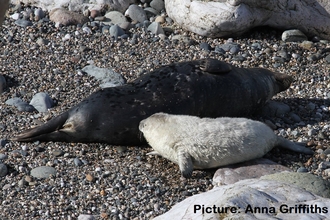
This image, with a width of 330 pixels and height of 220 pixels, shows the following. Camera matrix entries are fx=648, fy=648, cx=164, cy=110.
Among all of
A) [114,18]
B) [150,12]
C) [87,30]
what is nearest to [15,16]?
[87,30]

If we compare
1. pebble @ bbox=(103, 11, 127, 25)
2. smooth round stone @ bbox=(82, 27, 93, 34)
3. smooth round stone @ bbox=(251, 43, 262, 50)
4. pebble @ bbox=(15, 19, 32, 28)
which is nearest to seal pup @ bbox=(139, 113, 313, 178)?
smooth round stone @ bbox=(251, 43, 262, 50)

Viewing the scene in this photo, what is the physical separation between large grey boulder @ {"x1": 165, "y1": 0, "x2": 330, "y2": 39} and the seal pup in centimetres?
248

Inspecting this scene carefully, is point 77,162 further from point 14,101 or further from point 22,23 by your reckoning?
point 22,23

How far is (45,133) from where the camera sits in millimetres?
5914

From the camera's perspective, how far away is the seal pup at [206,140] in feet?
17.2

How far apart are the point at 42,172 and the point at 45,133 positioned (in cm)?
64

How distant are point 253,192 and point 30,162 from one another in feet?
8.85

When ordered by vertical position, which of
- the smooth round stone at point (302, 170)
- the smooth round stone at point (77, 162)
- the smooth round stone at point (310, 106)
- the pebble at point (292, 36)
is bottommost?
the smooth round stone at point (77, 162)

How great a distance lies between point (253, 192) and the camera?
3.37 meters

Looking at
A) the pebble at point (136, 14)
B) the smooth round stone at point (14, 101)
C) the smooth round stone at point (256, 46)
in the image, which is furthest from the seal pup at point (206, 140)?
the pebble at point (136, 14)

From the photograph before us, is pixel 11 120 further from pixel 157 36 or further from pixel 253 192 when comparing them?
pixel 253 192

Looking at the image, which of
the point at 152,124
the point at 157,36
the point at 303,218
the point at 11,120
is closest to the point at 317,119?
the point at 152,124

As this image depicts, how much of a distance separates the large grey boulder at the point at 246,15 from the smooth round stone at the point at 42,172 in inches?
126

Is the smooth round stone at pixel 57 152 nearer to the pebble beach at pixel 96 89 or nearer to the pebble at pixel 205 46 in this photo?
the pebble beach at pixel 96 89
